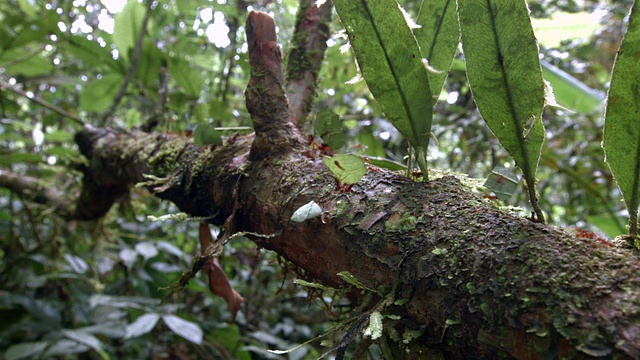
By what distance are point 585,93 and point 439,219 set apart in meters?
0.96

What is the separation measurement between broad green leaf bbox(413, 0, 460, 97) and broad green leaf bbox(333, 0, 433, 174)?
5 cm

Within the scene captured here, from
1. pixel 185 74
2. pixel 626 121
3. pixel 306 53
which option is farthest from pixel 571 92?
pixel 185 74

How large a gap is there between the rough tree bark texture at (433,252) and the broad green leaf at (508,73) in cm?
9

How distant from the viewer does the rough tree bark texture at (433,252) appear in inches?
13.9

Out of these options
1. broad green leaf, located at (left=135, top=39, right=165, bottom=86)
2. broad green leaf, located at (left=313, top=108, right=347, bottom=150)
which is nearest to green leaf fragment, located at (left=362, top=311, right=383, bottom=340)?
broad green leaf, located at (left=313, top=108, right=347, bottom=150)

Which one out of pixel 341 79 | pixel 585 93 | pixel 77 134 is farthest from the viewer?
pixel 341 79

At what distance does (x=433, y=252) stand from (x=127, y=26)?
5.35 feet

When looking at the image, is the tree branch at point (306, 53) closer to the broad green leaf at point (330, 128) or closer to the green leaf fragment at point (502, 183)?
the broad green leaf at point (330, 128)

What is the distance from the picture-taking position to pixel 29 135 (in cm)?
232

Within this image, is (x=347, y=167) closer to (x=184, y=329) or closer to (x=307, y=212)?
(x=307, y=212)

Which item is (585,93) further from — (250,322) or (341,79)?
(250,322)

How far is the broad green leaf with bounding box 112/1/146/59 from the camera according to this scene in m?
1.65

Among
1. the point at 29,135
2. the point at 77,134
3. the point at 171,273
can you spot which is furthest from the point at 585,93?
the point at 29,135

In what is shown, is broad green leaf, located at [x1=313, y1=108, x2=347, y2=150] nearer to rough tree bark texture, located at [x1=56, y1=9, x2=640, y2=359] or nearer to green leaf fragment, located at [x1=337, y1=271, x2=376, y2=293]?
rough tree bark texture, located at [x1=56, y1=9, x2=640, y2=359]
